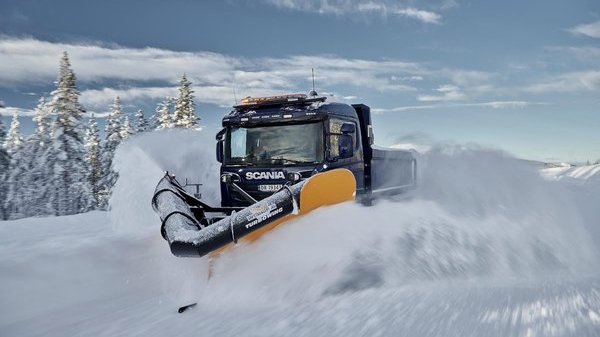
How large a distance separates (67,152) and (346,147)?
30218mm

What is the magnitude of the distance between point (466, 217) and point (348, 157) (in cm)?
227

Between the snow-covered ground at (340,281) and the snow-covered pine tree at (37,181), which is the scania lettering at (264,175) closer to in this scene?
the snow-covered ground at (340,281)

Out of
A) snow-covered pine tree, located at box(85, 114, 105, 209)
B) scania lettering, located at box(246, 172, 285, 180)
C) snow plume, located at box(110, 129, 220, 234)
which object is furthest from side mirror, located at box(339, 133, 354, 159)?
snow-covered pine tree, located at box(85, 114, 105, 209)

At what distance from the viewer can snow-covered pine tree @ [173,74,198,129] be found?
1485 inches

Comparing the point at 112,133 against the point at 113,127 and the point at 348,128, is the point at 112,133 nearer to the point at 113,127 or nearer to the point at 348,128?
the point at 113,127

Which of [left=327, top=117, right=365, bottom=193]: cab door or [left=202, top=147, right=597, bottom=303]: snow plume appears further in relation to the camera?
[left=327, top=117, right=365, bottom=193]: cab door

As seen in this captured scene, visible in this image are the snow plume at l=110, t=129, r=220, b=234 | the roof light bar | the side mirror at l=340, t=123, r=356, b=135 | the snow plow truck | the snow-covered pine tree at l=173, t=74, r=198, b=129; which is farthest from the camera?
the snow-covered pine tree at l=173, t=74, r=198, b=129

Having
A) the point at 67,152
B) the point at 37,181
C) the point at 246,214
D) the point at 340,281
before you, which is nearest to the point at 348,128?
the point at 246,214

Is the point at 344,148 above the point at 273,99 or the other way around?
the other way around

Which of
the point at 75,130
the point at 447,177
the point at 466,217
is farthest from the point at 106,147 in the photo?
the point at 466,217

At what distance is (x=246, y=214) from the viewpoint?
5266 millimetres

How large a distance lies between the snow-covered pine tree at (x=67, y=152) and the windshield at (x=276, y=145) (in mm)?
28917

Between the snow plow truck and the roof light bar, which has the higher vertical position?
the roof light bar

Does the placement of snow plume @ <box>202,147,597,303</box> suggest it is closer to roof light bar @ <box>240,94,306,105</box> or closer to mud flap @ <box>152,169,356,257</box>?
mud flap @ <box>152,169,356,257</box>
